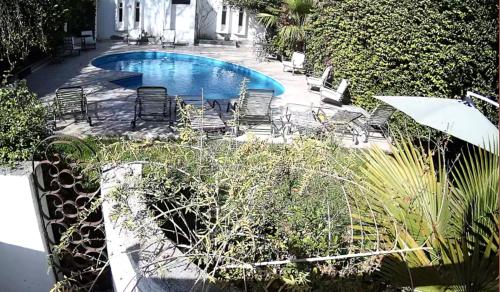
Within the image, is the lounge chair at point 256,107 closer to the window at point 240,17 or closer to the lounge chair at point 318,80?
the lounge chair at point 318,80

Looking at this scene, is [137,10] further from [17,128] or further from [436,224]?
[436,224]

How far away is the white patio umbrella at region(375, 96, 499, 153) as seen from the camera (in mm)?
5520

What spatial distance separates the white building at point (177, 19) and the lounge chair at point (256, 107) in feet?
43.3

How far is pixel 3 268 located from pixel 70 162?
50.7 inches

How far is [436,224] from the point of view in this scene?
2873mm

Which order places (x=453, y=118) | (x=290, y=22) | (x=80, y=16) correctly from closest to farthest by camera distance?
(x=453, y=118) < (x=290, y=22) < (x=80, y=16)

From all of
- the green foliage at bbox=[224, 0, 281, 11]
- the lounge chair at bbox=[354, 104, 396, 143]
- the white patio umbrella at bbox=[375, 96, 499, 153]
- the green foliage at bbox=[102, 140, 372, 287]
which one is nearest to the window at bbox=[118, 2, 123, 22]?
the green foliage at bbox=[224, 0, 281, 11]

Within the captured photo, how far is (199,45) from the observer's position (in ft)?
76.2

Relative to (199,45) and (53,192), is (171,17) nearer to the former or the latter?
(199,45)

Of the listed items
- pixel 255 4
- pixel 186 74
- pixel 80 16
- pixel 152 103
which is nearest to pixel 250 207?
pixel 152 103

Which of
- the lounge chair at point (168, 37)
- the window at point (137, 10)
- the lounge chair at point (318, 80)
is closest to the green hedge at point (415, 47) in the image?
the lounge chair at point (318, 80)

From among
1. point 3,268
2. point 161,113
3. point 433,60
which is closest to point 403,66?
point 433,60

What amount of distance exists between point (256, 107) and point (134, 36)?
1408 centimetres

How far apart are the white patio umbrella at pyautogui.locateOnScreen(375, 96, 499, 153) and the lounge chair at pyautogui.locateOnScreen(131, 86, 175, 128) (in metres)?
5.56
